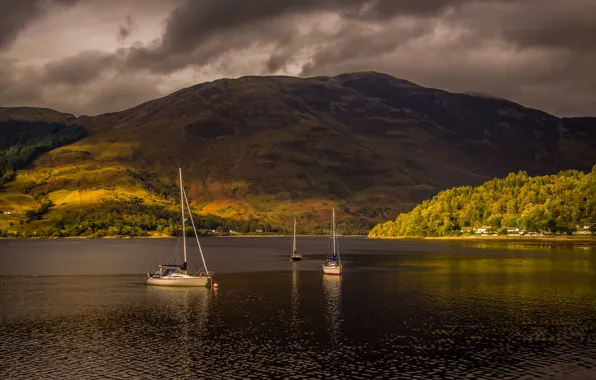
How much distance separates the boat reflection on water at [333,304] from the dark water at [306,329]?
30 cm

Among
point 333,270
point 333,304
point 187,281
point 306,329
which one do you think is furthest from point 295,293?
point 306,329

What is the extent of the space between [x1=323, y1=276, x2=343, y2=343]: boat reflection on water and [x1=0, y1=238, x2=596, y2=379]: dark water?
30cm

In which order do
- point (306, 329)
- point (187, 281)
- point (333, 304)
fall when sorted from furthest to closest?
1. point (187, 281)
2. point (333, 304)
3. point (306, 329)

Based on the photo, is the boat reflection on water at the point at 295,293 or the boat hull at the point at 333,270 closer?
the boat reflection on water at the point at 295,293

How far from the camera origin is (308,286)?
132m

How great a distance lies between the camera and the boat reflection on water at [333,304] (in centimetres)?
7800

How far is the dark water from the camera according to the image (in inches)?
2363

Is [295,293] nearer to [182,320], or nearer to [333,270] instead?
[182,320]

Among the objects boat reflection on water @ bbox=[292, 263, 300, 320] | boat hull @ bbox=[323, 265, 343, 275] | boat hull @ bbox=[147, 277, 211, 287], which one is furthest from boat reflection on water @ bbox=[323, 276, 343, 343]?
boat hull @ bbox=[147, 277, 211, 287]

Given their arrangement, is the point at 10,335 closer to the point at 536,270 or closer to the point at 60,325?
the point at 60,325

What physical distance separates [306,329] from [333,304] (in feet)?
76.8

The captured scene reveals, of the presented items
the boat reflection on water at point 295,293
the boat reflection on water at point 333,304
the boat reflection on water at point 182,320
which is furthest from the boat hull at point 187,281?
the boat reflection on water at point 333,304

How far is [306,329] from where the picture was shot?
79.6 meters

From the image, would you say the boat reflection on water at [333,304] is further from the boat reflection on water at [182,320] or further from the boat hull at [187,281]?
the boat hull at [187,281]
